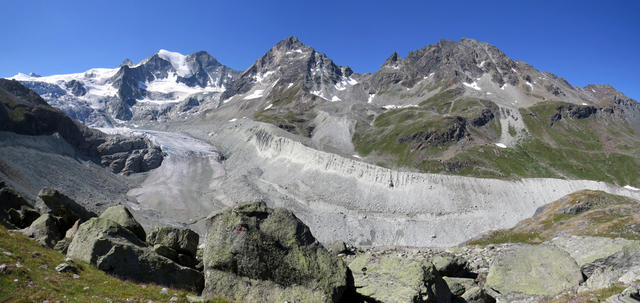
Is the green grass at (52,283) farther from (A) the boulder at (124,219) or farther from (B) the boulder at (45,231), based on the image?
(A) the boulder at (124,219)

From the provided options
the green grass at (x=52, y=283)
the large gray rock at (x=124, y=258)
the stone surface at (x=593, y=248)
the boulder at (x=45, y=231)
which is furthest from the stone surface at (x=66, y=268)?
the stone surface at (x=593, y=248)

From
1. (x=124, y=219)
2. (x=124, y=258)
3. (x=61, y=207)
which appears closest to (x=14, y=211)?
(x=61, y=207)

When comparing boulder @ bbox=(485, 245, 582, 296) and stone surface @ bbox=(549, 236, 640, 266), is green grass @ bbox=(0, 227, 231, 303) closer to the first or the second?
boulder @ bbox=(485, 245, 582, 296)

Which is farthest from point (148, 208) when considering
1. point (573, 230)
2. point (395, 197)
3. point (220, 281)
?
point (573, 230)

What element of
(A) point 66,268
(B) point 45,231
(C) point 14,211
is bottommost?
(A) point 66,268

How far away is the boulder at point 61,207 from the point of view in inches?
891

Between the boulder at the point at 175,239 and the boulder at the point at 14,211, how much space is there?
10.3 metres

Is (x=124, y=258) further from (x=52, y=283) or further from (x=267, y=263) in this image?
(x=267, y=263)

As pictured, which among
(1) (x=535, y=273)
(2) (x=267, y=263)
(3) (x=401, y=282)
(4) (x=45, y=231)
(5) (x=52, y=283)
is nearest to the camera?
(5) (x=52, y=283)

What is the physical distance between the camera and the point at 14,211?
22.8m

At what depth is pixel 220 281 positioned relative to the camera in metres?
14.6

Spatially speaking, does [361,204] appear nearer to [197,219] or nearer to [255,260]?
[197,219]

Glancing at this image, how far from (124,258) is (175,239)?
14.9 ft

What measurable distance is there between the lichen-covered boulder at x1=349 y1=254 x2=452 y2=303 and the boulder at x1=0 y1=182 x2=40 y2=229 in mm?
23826
